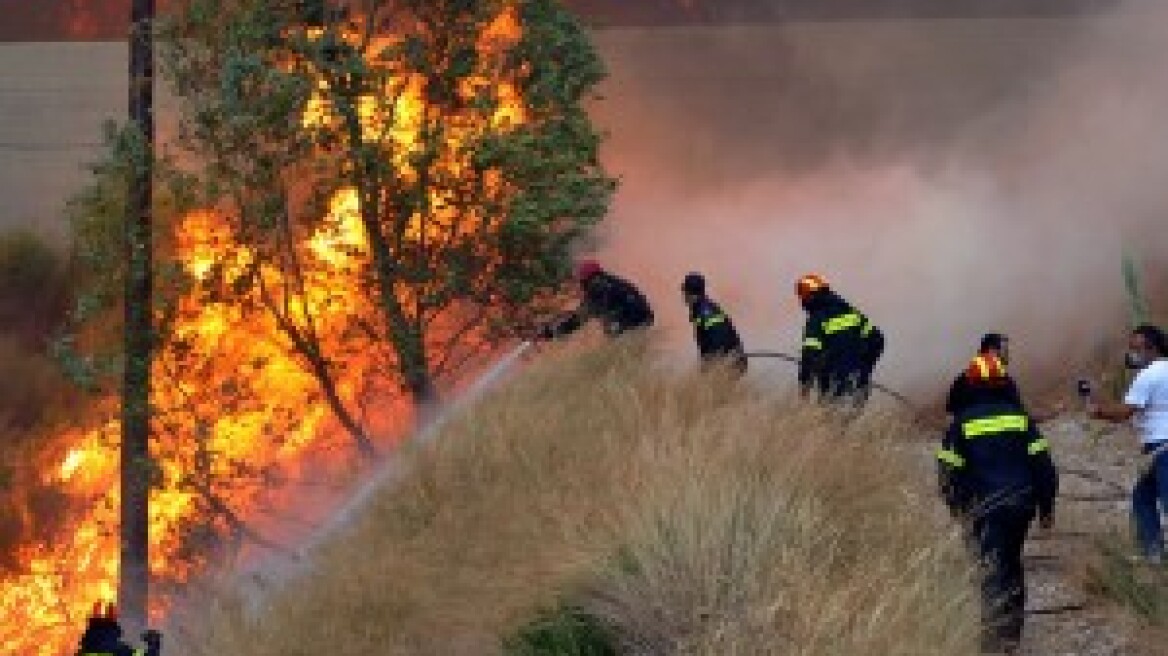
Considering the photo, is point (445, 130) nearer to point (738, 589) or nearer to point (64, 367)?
point (64, 367)

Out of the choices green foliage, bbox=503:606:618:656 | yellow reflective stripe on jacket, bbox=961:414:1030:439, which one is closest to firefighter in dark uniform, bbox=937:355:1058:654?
yellow reflective stripe on jacket, bbox=961:414:1030:439

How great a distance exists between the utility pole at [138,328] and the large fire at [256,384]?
0.67 feet

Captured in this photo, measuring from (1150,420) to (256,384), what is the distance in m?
8.02

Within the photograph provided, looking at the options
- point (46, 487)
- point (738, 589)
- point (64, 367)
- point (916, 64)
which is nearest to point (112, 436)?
point (64, 367)

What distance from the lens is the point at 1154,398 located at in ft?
26.4

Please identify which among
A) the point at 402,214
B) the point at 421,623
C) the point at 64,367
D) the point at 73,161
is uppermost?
the point at 73,161

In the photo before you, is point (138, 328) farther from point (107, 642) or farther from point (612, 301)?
point (107, 642)

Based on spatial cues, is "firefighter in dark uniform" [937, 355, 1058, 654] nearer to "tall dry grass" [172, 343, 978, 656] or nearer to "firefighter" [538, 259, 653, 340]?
"tall dry grass" [172, 343, 978, 656]

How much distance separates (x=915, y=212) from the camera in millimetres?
18859

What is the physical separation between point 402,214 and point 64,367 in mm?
3223

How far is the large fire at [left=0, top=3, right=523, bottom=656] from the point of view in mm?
13359

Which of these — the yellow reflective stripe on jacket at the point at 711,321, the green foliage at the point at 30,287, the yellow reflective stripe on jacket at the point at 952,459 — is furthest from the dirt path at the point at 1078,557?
the green foliage at the point at 30,287

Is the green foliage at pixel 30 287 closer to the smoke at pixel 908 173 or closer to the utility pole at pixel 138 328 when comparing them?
the smoke at pixel 908 173

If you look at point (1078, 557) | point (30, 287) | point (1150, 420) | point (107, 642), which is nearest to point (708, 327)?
point (1078, 557)
